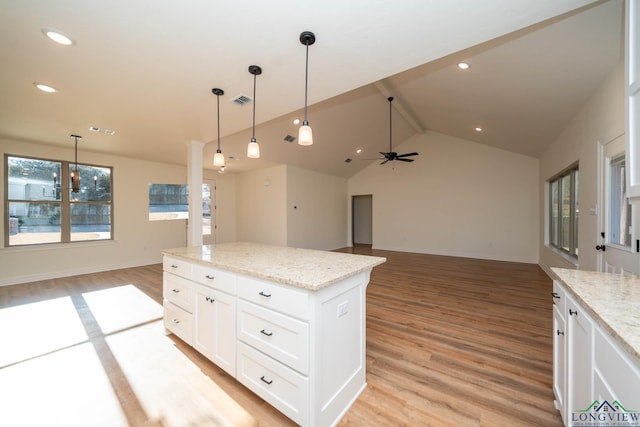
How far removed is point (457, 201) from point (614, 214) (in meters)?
4.77

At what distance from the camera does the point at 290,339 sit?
156 cm

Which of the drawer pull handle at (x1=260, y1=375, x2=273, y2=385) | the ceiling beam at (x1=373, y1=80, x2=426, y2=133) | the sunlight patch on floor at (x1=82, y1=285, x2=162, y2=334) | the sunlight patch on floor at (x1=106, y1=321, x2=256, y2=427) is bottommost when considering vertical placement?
the sunlight patch on floor at (x1=106, y1=321, x2=256, y2=427)

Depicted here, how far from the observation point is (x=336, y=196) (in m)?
9.08

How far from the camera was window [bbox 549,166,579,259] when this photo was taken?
4121 millimetres

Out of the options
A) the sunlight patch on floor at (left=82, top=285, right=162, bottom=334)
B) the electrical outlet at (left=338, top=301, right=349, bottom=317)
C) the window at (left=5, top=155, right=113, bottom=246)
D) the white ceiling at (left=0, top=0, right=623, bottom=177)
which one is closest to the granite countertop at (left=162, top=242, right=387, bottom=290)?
the electrical outlet at (left=338, top=301, right=349, bottom=317)

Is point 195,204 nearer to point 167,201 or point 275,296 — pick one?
point 275,296

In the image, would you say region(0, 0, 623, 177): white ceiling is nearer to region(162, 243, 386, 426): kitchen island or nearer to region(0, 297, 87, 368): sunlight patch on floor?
region(162, 243, 386, 426): kitchen island

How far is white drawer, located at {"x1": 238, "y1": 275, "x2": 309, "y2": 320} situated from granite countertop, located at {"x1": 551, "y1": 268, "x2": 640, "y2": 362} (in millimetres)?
1253

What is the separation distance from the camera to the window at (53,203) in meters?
4.84

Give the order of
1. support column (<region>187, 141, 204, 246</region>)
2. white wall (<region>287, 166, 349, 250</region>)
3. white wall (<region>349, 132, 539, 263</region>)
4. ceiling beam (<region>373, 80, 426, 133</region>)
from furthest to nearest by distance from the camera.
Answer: white wall (<region>287, 166, 349, 250</region>) < white wall (<region>349, 132, 539, 263</region>) < ceiling beam (<region>373, 80, 426, 133</region>) < support column (<region>187, 141, 204, 246</region>)

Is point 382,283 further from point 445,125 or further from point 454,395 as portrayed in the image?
point 445,125

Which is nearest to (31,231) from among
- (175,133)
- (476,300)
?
(175,133)

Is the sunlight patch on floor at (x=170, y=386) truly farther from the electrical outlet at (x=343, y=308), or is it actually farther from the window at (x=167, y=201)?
the window at (x=167, y=201)

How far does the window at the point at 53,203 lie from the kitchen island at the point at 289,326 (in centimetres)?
520
